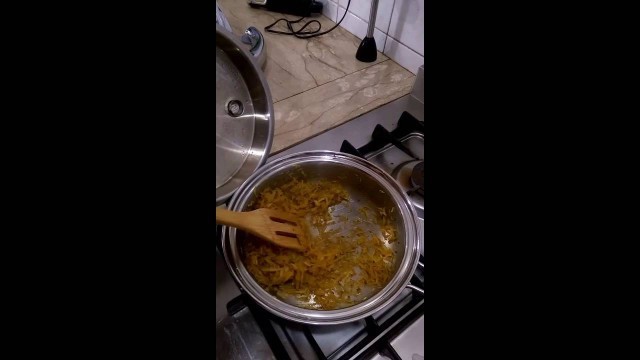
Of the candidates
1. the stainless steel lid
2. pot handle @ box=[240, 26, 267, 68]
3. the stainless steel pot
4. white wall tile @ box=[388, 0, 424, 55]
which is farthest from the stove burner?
pot handle @ box=[240, 26, 267, 68]

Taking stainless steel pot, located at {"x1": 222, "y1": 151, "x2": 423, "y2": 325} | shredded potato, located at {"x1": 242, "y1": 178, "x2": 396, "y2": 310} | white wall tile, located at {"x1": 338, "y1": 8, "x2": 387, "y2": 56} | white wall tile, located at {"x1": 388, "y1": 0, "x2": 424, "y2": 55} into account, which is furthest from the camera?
white wall tile, located at {"x1": 338, "y1": 8, "x2": 387, "y2": 56}

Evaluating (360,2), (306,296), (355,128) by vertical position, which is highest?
(360,2)

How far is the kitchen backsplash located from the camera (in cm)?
Result: 104

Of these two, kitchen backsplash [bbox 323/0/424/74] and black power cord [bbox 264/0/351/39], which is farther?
black power cord [bbox 264/0/351/39]

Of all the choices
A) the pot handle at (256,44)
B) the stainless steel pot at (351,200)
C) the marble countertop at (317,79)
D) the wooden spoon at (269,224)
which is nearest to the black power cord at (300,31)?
the marble countertop at (317,79)

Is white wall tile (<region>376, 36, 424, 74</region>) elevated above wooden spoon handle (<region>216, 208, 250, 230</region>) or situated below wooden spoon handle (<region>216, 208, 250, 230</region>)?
above

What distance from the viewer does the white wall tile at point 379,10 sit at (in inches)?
43.8

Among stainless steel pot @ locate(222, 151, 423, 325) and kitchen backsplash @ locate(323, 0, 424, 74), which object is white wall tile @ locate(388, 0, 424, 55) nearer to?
kitchen backsplash @ locate(323, 0, 424, 74)

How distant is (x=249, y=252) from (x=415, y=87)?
65cm

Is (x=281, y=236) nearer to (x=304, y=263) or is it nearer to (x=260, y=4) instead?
(x=304, y=263)

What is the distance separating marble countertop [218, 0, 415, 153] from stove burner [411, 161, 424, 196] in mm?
240

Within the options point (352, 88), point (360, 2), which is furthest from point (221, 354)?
point (360, 2)

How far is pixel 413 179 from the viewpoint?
0.78 metres

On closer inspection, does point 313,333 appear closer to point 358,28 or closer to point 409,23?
point 409,23
